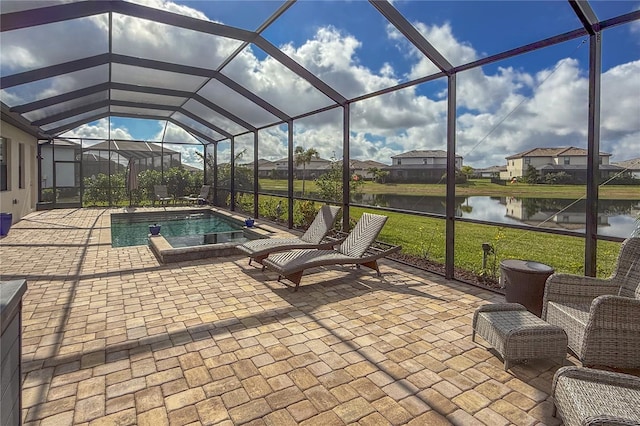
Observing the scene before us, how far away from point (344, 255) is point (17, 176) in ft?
39.7

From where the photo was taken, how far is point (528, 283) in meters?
3.97

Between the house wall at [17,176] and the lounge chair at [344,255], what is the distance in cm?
961

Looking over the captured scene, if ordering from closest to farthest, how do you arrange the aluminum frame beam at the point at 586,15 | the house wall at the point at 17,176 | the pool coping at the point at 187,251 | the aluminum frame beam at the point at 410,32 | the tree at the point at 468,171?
1. the aluminum frame beam at the point at 586,15
2. the aluminum frame beam at the point at 410,32
3. the tree at the point at 468,171
4. the pool coping at the point at 187,251
5. the house wall at the point at 17,176

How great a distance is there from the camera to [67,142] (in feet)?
52.6

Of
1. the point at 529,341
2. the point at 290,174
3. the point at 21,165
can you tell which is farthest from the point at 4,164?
the point at 529,341

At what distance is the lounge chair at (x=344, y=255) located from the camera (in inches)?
201

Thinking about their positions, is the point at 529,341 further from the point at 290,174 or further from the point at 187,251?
the point at 290,174

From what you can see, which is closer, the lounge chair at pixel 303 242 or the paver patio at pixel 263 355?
the paver patio at pixel 263 355

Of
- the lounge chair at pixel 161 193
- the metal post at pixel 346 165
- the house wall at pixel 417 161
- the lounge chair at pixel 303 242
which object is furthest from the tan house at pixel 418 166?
the lounge chair at pixel 161 193

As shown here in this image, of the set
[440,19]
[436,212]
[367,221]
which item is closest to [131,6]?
[440,19]

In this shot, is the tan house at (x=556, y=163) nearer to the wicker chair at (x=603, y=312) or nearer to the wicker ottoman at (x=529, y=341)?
the wicker chair at (x=603, y=312)

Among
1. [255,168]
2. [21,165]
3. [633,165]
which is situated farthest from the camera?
[21,165]

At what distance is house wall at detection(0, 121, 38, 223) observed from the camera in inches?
429

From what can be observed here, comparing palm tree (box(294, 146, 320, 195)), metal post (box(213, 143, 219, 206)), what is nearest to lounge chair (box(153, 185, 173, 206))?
metal post (box(213, 143, 219, 206))
